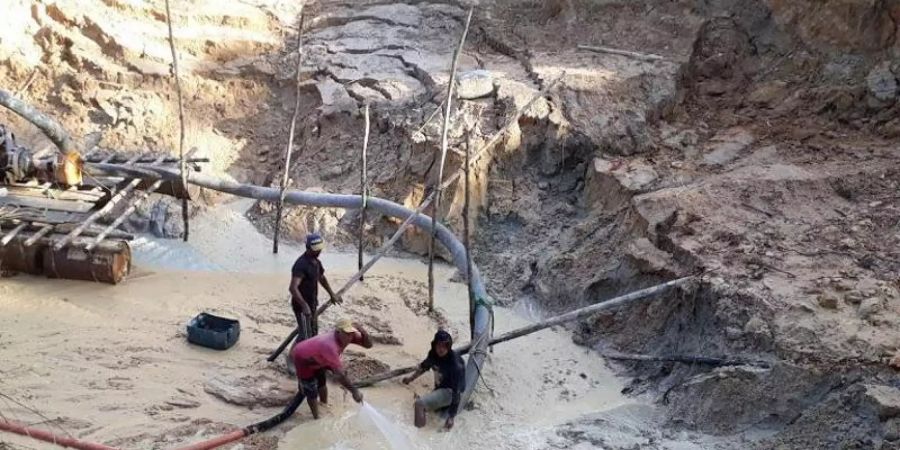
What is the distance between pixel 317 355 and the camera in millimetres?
5703

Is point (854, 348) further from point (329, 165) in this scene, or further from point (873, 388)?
point (329, 165)

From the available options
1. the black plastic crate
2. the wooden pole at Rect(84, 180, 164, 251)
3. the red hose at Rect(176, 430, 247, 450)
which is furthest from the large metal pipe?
the red hose at Rect(176, 430, 247, 450)

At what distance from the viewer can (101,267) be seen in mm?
7688

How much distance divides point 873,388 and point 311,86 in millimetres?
7656

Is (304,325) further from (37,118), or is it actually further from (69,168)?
(37,118)

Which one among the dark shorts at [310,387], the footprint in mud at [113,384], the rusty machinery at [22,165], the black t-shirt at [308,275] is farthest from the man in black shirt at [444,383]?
the rusty machinery at [22,165]

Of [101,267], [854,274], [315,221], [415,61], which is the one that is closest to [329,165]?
[315,221]

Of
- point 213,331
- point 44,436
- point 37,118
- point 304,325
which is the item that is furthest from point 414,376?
point 37,118

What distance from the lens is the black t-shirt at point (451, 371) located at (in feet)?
20.0

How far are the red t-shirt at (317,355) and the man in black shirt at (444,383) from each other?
0.67 metres

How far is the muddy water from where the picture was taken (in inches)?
232

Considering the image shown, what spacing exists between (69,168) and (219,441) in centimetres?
308

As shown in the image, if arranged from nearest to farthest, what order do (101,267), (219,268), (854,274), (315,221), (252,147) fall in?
(854,274) → (101,267) → (219,268) → (315,221) → (252,147)

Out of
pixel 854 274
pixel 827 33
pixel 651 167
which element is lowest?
pixel 854 274
